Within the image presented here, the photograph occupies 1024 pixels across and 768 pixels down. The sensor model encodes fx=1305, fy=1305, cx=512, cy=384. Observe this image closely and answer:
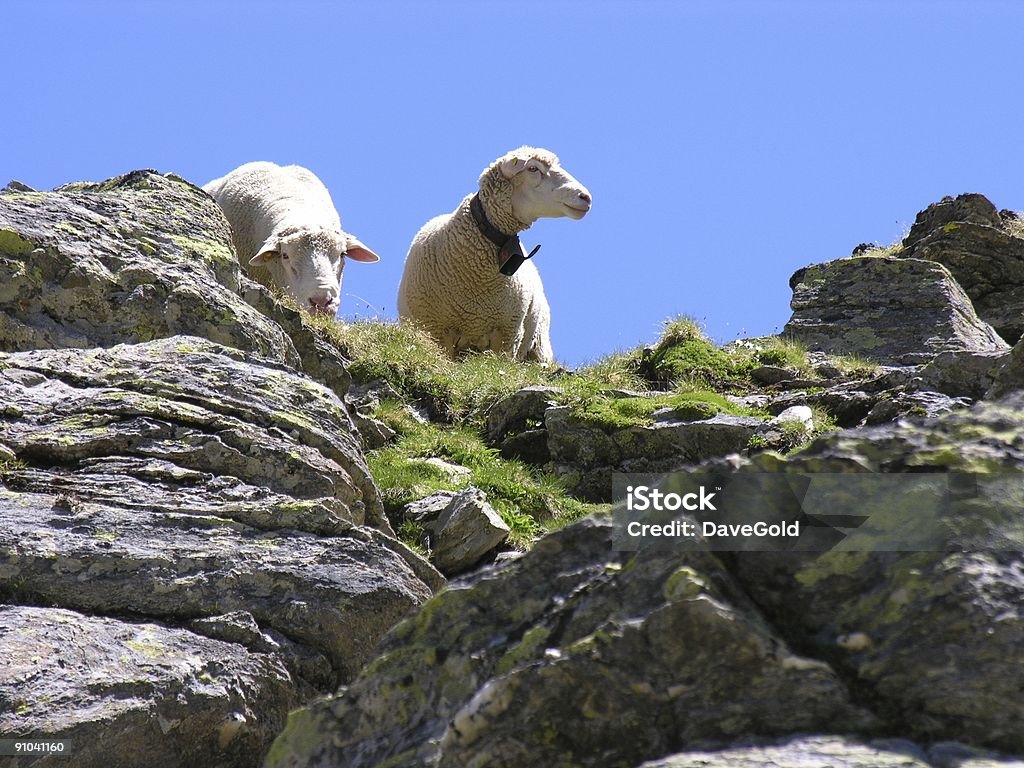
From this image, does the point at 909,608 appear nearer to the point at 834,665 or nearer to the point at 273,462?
the point at 834,665

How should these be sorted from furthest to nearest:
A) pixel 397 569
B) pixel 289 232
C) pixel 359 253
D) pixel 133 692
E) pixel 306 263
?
pixel 359 253
pixel 289 232
pixel 306 263
pixel 397 569
pixel 133 692

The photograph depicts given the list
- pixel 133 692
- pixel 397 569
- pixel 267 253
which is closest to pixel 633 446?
pixel 397 569

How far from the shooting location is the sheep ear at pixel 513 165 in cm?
1808

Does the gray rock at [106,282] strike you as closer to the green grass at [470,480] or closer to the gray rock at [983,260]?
the green grass at [470,480]

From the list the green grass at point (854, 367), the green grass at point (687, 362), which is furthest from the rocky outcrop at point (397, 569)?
the green grass at point (854, 367)

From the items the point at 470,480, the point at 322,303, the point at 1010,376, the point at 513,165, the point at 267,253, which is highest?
the point at 513,165

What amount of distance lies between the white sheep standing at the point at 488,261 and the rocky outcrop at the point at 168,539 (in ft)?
30.3

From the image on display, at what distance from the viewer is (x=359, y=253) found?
1759 centimetres

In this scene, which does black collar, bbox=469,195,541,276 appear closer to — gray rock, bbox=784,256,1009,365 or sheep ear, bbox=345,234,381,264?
sheep ear, bbox=345,234,381,264

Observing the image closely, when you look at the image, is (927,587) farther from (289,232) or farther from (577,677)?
(289,232)

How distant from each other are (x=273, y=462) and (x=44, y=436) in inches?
42.7

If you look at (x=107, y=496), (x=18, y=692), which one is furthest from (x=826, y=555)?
(x=107, y=496)

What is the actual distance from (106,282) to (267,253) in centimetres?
746

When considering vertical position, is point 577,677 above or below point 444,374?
below
